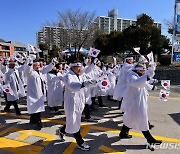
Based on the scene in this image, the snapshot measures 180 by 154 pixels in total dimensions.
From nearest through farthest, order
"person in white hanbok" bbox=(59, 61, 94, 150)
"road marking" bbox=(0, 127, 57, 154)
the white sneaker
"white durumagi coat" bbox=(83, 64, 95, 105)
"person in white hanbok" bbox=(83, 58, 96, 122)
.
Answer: "person in white hanbok" bbox=(59, 61, 94, 150)
the white sneaker
"road marking" bbox=(0, 127, 57, 154)
"person in white hanbok" bbox=(83, 58, 96, 122)
"white durumagi coat" bbox=(83, 64, 95, 105)

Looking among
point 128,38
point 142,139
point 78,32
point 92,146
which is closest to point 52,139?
point 92,146

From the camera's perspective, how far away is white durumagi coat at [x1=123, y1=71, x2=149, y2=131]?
436 centimetres

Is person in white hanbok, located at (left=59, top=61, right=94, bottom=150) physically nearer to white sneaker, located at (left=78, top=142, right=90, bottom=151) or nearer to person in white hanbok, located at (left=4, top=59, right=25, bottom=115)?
white sneaker, located at (left=78, top=142, right=90, bottom=151)

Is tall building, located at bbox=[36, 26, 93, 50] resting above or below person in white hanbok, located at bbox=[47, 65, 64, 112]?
above

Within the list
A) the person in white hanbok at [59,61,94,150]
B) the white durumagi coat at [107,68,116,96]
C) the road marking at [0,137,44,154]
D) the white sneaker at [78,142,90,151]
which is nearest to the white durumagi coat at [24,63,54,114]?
the road marking at [0,137,44,154]

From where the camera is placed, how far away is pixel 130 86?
15.0 feet

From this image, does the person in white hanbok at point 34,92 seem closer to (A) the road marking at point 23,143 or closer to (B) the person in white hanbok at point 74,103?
(A) the road marking at point 23,143

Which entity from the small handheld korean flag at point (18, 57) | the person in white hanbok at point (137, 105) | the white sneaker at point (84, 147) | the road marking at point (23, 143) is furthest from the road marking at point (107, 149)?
the small handheld korean flag at point (18, 57)

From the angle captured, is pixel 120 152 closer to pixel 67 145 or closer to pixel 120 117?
pixel 67 145

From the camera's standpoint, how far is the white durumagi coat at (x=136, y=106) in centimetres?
436

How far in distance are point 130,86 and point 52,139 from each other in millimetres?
2006

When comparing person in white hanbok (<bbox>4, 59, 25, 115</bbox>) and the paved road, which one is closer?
the paved road

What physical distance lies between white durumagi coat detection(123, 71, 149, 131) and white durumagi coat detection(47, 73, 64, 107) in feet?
10.5

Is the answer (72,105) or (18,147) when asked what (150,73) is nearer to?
(72,105)
